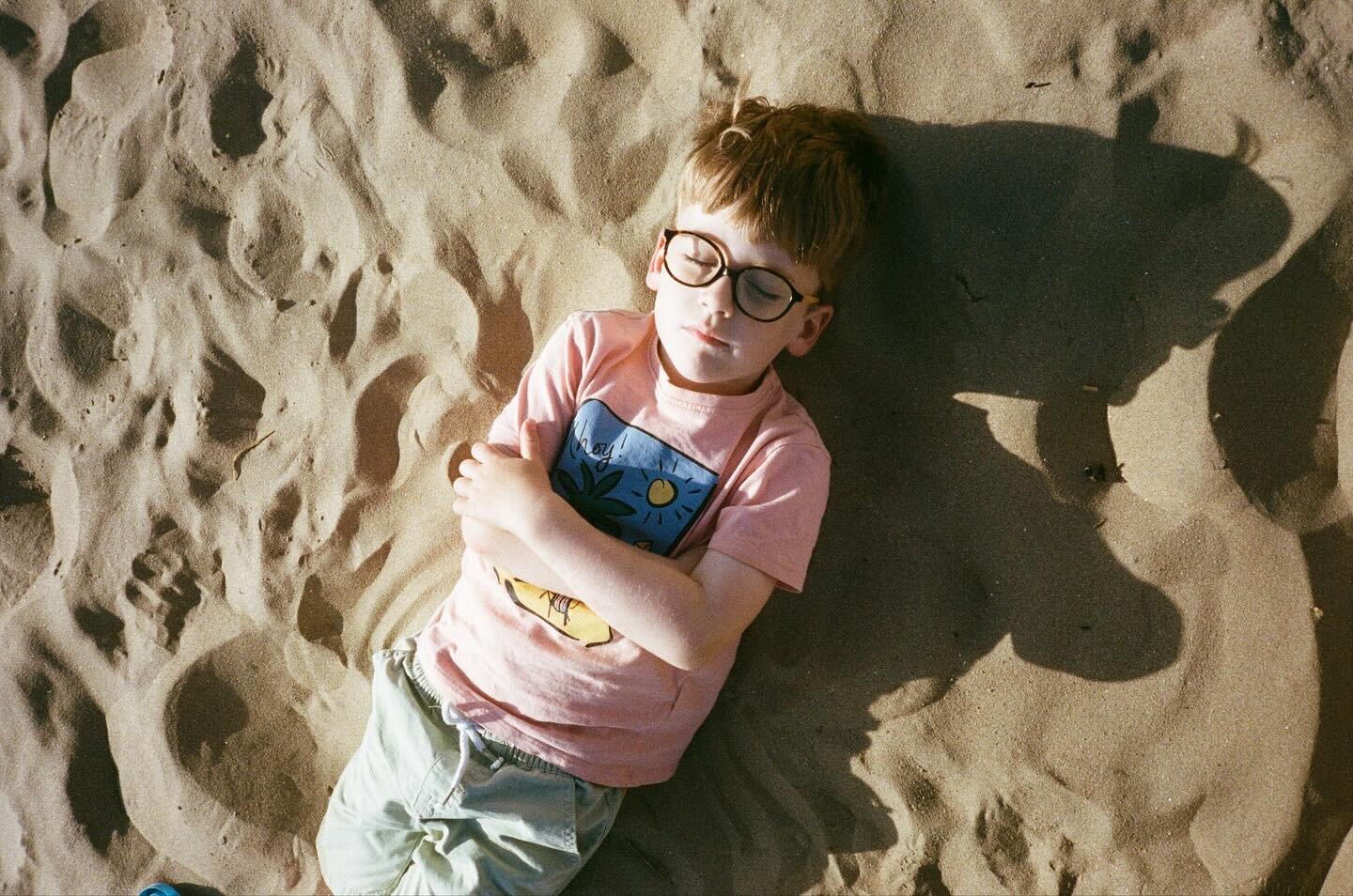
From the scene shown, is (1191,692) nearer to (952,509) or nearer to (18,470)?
(952,509)

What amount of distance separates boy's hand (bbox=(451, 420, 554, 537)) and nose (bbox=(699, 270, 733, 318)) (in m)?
0.55

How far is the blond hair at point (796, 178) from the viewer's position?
6.38 ft

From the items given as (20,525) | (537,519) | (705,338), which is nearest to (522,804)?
(537,519)

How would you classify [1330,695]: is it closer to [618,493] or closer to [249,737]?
[618,493]

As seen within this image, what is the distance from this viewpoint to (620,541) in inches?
79.7

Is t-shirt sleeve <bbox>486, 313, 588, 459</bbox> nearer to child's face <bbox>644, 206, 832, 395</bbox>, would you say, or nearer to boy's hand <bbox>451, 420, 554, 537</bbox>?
boy's hand <bbox>451, 420, 554, 537</bbox>

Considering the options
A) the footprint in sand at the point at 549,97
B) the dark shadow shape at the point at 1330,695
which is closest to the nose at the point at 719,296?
the footprint in sand at the point at 549,97

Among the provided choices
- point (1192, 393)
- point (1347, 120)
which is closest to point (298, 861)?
point (1192, 393)

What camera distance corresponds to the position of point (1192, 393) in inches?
82.9

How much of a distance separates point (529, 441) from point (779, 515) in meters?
0.63

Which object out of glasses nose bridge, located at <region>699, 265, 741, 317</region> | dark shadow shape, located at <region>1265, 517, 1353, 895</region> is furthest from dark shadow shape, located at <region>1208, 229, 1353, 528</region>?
glasses nose bridge, located at <region>699, 265, 741, 317</region>

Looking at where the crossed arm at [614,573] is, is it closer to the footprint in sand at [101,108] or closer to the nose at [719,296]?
the nose at [719,296]

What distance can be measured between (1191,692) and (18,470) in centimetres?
349

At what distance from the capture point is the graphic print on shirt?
2105mm
